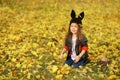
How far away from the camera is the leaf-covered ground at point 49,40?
626 cm

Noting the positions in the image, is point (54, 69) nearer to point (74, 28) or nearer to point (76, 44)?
point (76, 44)

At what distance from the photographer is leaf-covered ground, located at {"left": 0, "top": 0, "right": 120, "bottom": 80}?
20.5 feet

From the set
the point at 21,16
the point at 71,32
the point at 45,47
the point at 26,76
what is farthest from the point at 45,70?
the point at 21,16

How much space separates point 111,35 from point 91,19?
8.26 feet

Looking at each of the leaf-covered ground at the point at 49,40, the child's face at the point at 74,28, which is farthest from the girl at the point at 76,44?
the leaf-covered ground at the point at 49,40

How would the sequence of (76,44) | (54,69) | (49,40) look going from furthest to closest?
(49,40) < (76,44) < (54,69)

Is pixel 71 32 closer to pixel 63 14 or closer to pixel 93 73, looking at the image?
pixel 93 73

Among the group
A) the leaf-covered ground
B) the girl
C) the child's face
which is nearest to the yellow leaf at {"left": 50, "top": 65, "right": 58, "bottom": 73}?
the leaf-covered ground

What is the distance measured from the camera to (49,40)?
8391 millimetres

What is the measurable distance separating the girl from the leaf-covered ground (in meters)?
0.19

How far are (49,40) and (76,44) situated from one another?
2.07 metres

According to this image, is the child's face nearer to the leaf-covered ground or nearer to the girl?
the girl

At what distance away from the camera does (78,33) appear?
634cm

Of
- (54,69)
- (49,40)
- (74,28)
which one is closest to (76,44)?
(74,28)
